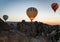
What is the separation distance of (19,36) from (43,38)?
258 centimetres

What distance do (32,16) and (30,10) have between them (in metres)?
0.64

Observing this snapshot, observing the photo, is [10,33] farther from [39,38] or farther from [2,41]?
[39,38]

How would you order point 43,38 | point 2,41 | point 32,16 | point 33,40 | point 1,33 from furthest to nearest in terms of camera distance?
point 32,16 < point 43,38 < point 33,40 < point 1,33 < point 2,41

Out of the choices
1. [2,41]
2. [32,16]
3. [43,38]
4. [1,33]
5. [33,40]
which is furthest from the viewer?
[32,16]

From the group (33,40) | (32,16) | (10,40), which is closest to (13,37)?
(10,40)

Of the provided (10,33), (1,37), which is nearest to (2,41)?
(1,37)

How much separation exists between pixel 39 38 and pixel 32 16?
423 inches

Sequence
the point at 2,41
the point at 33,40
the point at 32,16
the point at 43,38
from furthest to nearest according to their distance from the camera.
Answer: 1. the point at 32,16
2. the point at 43,38
3. the point at 33,40
4. the point at 2,41

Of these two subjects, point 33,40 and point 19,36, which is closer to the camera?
point 19,36

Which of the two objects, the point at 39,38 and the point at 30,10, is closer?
the point at 39,38

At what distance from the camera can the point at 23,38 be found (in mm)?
11352

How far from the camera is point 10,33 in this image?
37.0ft

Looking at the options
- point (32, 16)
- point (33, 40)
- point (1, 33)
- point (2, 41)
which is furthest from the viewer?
point (32, 16)

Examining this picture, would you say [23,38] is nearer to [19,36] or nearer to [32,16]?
[19,36]
